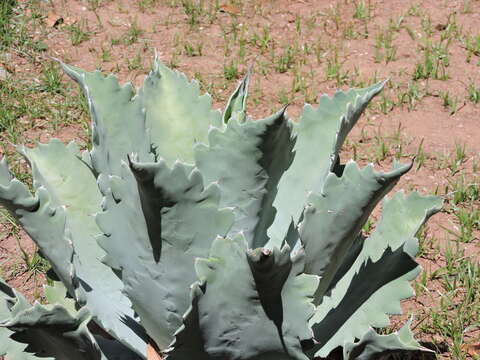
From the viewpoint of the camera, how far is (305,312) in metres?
1.58

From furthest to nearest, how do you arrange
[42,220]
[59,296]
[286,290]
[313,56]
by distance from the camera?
[313,56] → [59,296] → [42,220] → [286,290]

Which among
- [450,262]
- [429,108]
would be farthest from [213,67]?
[450,262]

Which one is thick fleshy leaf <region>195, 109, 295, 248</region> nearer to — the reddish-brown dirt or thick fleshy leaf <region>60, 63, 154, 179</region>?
thick fleshy leaf <region>60, 63, 154, 179</region>

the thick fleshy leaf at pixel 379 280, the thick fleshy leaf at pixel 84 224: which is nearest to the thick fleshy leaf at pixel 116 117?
the thick fleshy leaf at pixel 84 224

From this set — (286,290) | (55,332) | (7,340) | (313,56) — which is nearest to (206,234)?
(286,290)

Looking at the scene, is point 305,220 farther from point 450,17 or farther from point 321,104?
point 450,17

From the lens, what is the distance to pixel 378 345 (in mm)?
1726

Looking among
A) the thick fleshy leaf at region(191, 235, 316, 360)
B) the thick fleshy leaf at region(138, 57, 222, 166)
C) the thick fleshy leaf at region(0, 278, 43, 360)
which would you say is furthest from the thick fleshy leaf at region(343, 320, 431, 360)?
the thick fleshy leaf at region(0, 278, 43, 360)

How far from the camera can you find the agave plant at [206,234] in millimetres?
1552

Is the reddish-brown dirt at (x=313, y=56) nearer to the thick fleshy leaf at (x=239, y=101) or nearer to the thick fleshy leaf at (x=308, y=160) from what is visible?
the thick fleshy leaf at (x=308, y=160)

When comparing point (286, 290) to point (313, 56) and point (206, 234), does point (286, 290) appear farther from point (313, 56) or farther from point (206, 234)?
point (313, 56)

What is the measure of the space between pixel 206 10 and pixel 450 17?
134 cm

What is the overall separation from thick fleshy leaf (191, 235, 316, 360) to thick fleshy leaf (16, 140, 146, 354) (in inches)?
13.1

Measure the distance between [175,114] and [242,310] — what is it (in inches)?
25.3
